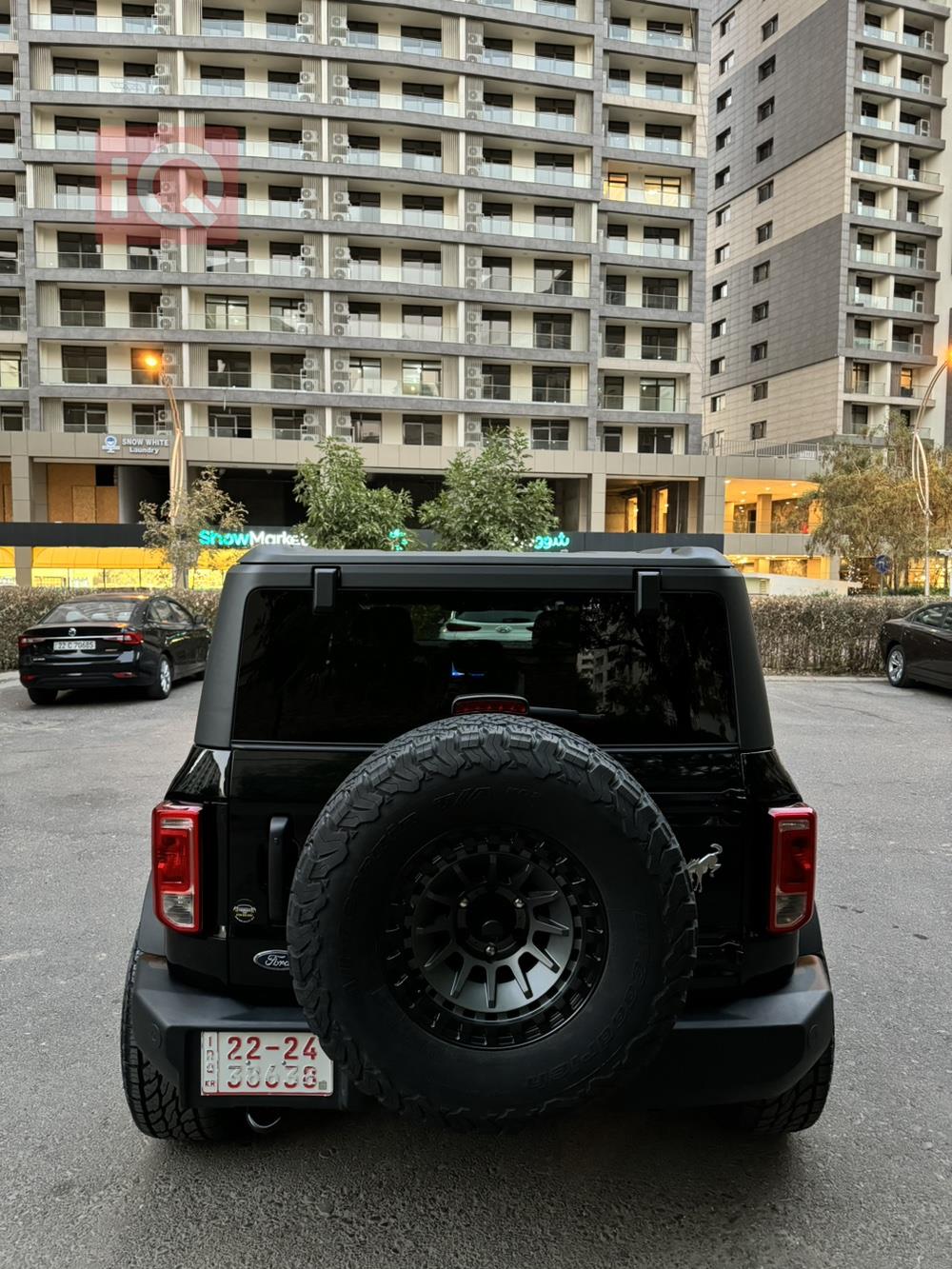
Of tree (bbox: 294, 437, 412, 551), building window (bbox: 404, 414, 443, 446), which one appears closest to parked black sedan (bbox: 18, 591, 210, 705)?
tree (bbox: 294, 437, 412, 551)

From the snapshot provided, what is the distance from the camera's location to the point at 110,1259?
215cm

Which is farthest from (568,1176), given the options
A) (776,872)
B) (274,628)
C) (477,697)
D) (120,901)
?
(120,901)

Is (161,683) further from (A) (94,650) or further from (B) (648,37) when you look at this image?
(B) (648,37)

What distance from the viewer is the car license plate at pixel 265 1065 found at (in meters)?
2.14

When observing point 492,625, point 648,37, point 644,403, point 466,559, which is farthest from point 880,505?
point 648,37

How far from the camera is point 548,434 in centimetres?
4469

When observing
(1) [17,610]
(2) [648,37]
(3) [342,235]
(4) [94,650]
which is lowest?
(4) [94,650]

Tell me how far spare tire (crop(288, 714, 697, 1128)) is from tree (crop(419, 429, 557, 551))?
19132 millimetres

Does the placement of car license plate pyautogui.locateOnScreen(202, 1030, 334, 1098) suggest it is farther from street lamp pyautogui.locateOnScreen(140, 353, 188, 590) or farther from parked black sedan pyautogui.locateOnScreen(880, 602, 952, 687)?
street lamp pyautogui.locateOnScreen(140, 353, 188, 590)

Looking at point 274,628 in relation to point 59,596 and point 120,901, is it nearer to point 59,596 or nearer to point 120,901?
point 120,901

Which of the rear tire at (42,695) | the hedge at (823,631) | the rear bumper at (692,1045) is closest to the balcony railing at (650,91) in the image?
the hedge at (823,631)

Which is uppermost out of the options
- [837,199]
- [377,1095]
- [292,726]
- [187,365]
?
[837,199]

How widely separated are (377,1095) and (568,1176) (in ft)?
2.98

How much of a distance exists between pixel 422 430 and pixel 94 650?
34247 mm
